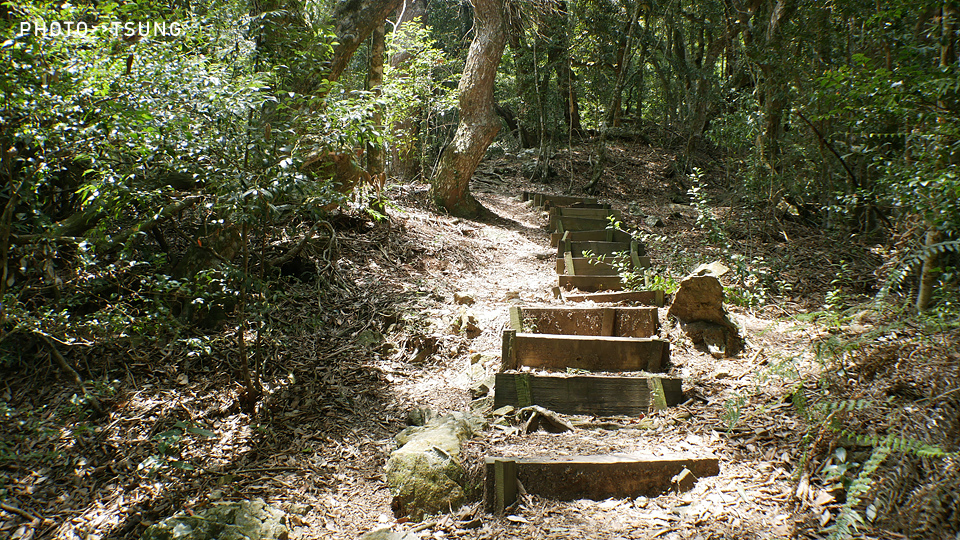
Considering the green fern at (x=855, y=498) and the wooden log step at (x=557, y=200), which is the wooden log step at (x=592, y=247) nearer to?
the wooden log step at (x=557, y=200)

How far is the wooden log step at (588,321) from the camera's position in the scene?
4539mm

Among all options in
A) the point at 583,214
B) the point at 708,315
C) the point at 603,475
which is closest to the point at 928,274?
the point at 708,315

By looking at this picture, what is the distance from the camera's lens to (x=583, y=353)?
4.15m

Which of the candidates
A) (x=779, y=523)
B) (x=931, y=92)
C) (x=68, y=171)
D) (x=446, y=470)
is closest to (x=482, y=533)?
(x=446, y=470)

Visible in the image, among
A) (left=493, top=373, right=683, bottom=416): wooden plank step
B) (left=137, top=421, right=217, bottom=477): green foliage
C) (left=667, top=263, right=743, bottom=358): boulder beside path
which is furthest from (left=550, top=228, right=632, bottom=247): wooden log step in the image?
(left=137, top=421, right=217, bottom=477): green foliage

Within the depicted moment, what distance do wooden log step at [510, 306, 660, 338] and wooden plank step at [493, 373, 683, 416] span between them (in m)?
0.75

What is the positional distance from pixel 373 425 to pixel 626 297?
8.88 ft

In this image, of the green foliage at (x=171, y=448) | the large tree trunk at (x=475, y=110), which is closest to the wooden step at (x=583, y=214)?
the large tree trunk at (x=475, y=110)

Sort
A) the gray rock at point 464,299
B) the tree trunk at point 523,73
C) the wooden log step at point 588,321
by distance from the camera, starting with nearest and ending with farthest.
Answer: the wooden log step at point 588,321 < the gray rock at point 464,299 < the tree trunk at point 523,73

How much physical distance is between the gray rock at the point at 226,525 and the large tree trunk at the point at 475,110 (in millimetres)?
6685

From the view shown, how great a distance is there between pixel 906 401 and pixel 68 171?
216 inches

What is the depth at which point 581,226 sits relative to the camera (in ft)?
27.9

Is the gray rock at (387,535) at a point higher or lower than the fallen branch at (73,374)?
lower

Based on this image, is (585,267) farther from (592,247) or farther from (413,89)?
(413,89)
